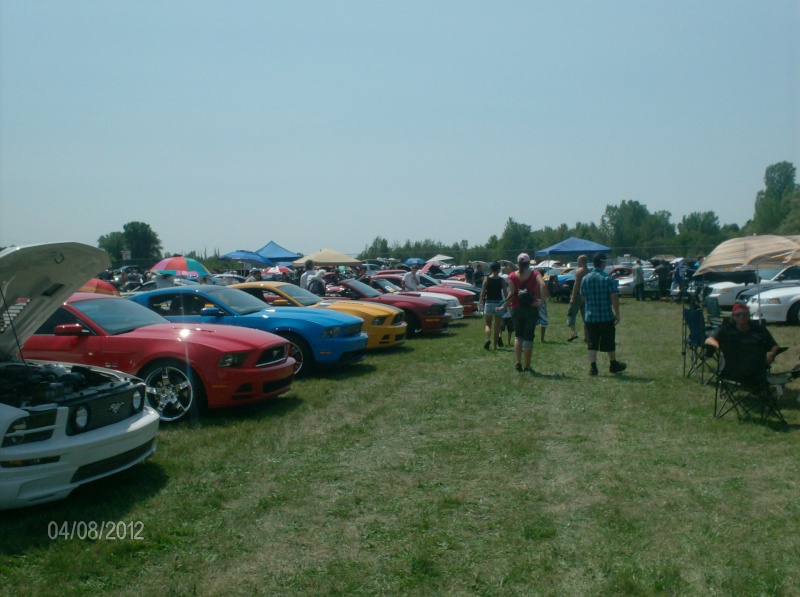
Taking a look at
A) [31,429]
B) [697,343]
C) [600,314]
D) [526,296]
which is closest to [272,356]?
[31,429]

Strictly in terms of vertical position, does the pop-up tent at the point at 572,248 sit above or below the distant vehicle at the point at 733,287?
above

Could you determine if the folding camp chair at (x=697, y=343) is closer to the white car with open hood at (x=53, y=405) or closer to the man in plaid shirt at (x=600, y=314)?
the man in plaid shirt at (x=600, y=314)

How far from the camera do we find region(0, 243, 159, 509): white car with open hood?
14.8ft

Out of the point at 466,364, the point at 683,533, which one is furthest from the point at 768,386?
the point at 466,364

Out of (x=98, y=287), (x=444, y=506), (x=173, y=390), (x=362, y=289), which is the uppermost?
(x=98, y=287)

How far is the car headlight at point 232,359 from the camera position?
7.29m

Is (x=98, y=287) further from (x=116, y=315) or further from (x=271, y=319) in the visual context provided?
(x=116, y=315)

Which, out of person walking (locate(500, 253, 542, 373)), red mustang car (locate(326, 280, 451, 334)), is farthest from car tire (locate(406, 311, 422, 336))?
person walking (locate(500, 253, 542, 373))

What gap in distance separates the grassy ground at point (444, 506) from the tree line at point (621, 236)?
29217mm

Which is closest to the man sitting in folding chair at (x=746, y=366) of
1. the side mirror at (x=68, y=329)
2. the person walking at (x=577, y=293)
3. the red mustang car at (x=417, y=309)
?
the person walking at (x=577, y=293)

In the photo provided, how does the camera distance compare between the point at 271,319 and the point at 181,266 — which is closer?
the point at 271,319

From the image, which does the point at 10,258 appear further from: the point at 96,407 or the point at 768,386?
the point at 768,386

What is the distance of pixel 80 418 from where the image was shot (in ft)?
16.0

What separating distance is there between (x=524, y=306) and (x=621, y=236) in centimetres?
7957
